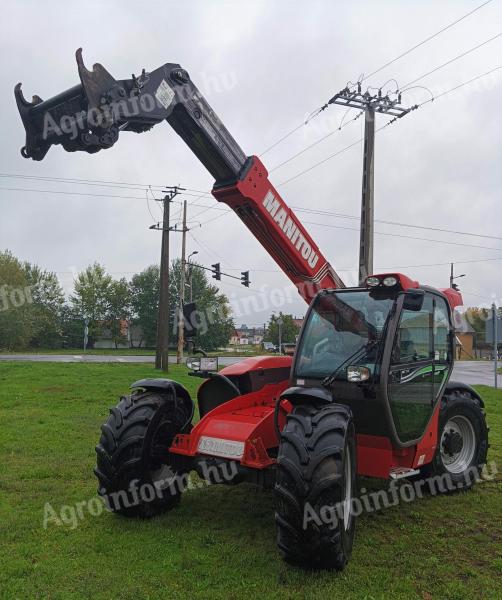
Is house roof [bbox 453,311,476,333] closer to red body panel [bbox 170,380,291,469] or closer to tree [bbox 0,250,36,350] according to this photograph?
red body panel [bbox 170,380,291,469]

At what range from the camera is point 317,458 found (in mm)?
3869

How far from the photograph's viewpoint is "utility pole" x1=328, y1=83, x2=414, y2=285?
48.4 ft

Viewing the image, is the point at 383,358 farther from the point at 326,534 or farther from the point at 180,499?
the point at 180,499

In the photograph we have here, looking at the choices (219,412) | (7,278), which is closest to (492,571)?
(219,412)

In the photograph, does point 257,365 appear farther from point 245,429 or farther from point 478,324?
point 478,324

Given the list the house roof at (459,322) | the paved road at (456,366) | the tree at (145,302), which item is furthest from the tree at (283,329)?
the house roof at (459,322)

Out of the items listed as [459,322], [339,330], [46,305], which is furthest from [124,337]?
[339,330]

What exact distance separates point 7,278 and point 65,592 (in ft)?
156

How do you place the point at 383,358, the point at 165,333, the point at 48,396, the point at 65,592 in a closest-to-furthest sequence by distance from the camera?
the point at 65,592
the point at 383,358
the point at 48,396
the point at 165,333

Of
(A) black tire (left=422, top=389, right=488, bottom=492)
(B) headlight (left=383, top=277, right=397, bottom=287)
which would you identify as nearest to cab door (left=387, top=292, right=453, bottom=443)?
(B) headlight (left=383, top=277, right=397, bottom=287)

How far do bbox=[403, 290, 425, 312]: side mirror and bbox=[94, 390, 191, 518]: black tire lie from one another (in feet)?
7.76

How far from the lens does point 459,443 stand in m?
6.43

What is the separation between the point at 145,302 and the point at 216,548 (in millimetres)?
63647

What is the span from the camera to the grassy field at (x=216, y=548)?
3.83 m
